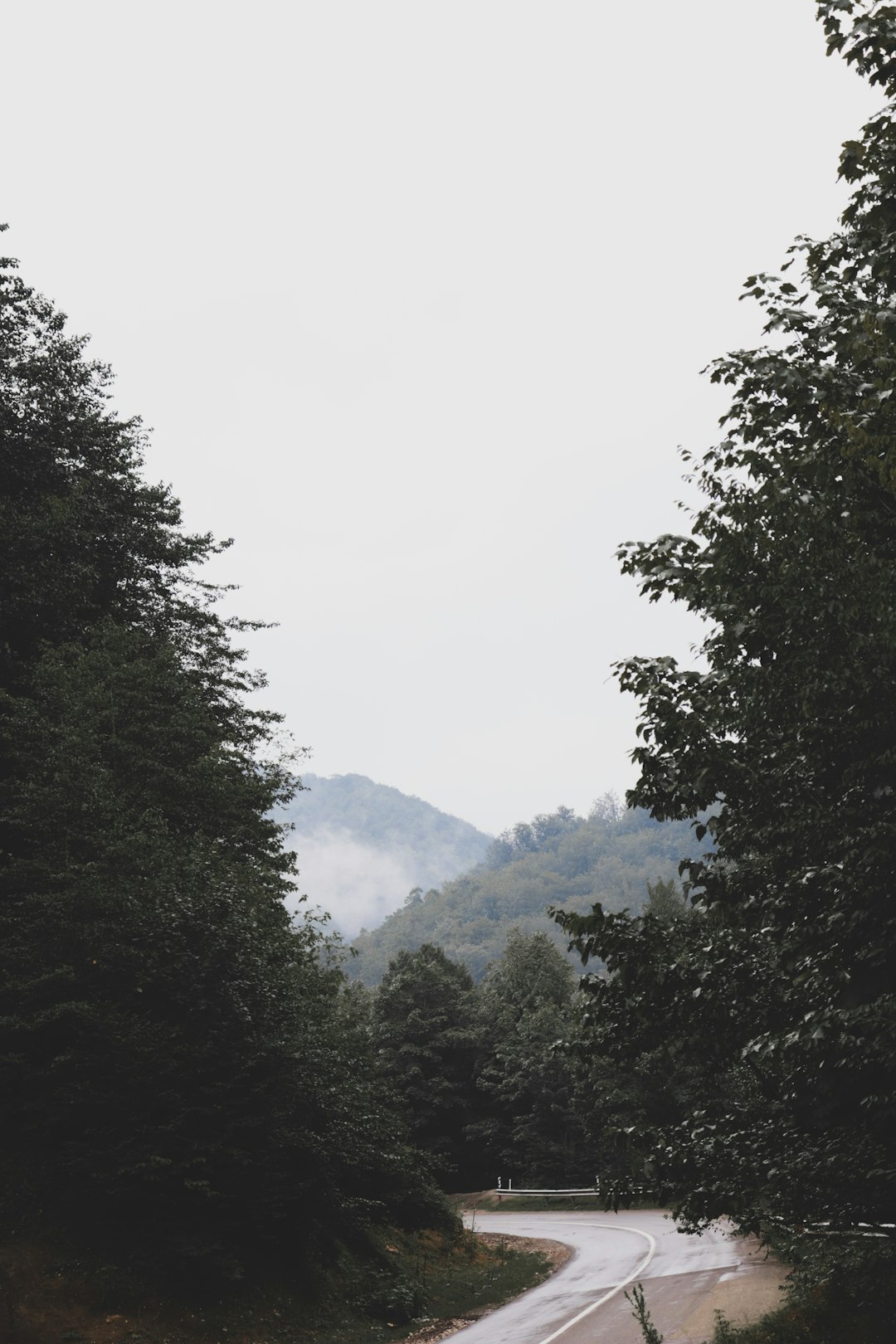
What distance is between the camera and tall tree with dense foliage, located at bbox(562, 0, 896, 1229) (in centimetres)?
543

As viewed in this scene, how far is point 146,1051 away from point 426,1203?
1293cm

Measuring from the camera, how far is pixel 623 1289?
14484 millimetres

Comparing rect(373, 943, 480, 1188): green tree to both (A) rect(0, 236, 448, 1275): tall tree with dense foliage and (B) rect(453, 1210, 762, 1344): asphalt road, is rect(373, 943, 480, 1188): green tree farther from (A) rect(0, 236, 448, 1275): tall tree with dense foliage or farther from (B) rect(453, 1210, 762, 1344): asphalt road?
(A) rect(0, 236, 448, 1275): tall tree with dense foliage

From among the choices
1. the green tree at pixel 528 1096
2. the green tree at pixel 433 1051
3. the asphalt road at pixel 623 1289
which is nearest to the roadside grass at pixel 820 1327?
the asphalt road at pixel 623 1289

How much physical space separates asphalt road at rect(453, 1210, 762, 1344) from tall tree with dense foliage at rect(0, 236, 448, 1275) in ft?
12.0

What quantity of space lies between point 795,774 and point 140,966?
1174 centimetres

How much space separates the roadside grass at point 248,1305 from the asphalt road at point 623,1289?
3.62 ft

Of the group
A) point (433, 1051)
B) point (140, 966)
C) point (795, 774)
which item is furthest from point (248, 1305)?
point (433, 1051)

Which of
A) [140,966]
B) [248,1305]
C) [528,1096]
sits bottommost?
[528,1096]

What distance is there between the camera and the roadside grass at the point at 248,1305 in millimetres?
11438

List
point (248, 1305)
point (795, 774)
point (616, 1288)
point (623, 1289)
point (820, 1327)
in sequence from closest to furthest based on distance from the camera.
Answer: point (795, 774) < point (820, 1327) < point (248, 1305) < point (623, 1289) < point (616, 1288)

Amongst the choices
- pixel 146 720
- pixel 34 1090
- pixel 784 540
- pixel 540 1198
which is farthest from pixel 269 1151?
pixel 540 1198

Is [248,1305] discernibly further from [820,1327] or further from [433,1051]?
[433,1051]

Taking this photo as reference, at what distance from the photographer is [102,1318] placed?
11.7 meters
